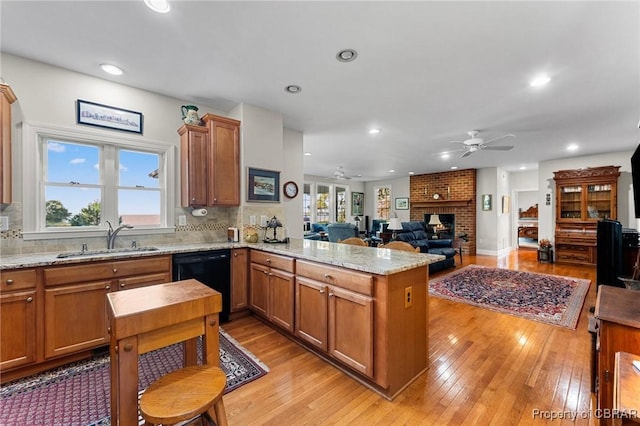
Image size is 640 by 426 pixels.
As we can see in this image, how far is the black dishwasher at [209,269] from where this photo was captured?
2805 mm

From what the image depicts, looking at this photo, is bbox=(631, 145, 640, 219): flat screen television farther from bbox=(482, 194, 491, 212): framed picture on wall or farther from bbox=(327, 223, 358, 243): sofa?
bbox=(482, 194, 491, 212): framed picture on wall

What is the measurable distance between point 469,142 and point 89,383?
18.3 ft

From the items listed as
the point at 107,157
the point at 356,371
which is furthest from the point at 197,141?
the point at 356,371

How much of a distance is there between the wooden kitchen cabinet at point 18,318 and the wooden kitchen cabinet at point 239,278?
160 centimetres

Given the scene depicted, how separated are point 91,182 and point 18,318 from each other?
1.40 m

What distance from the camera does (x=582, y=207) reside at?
627 centimetres

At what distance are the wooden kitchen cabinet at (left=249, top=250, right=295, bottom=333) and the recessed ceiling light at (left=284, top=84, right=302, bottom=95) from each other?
1.87m

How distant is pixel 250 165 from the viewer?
353 cm

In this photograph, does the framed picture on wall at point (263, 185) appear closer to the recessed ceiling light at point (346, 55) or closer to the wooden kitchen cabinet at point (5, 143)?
the recessed ceiling light at point (346, 55)

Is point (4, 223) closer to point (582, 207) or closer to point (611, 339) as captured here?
point (611, 339)

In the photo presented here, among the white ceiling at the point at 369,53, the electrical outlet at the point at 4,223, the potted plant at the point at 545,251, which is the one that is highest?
the white ceiling at the point at 369,53

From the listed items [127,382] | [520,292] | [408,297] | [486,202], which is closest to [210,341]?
[127,382]

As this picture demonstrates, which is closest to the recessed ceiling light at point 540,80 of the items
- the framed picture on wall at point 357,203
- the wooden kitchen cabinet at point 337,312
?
the wooden kitchen cabinet at point 337,312

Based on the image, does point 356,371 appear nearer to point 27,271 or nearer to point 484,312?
point 484,312
